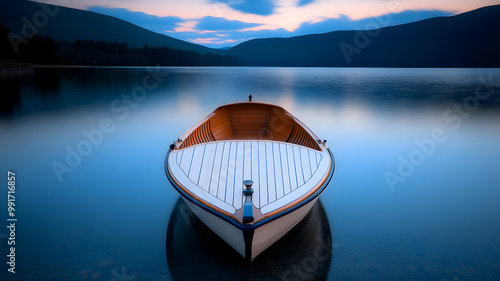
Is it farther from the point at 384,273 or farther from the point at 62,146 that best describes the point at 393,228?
the point at 62,146

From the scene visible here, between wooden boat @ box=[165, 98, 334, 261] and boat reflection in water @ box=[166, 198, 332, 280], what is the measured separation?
1.41 ft

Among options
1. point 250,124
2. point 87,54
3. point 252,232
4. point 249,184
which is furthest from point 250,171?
point 87,54

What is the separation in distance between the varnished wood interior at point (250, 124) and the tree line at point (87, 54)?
300 feet

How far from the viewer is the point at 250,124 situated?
11047 millimetres

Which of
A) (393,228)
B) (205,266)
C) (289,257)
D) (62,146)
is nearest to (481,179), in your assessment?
(393,228)

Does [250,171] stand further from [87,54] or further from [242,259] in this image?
[87,54]

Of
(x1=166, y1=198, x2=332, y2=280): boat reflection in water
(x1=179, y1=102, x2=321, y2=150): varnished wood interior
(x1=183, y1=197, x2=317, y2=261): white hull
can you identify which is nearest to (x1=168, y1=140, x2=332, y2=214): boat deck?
(x1=183, y1=197, x2=317, y2=261): white hull

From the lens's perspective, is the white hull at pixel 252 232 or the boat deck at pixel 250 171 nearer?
the white hull at pixel 252 232

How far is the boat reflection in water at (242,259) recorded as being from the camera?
15.7 ft

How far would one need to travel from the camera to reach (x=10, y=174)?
28.7 ft

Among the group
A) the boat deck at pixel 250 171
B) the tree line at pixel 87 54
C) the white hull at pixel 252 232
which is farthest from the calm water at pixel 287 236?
the tree line at pixel 87 54

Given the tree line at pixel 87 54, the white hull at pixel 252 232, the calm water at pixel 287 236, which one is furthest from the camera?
the tree line at pixel 87 54

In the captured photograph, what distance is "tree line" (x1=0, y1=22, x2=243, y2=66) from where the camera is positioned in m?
82.9

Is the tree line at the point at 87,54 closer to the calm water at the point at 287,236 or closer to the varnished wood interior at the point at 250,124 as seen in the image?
the calm water at the point at 287,236
